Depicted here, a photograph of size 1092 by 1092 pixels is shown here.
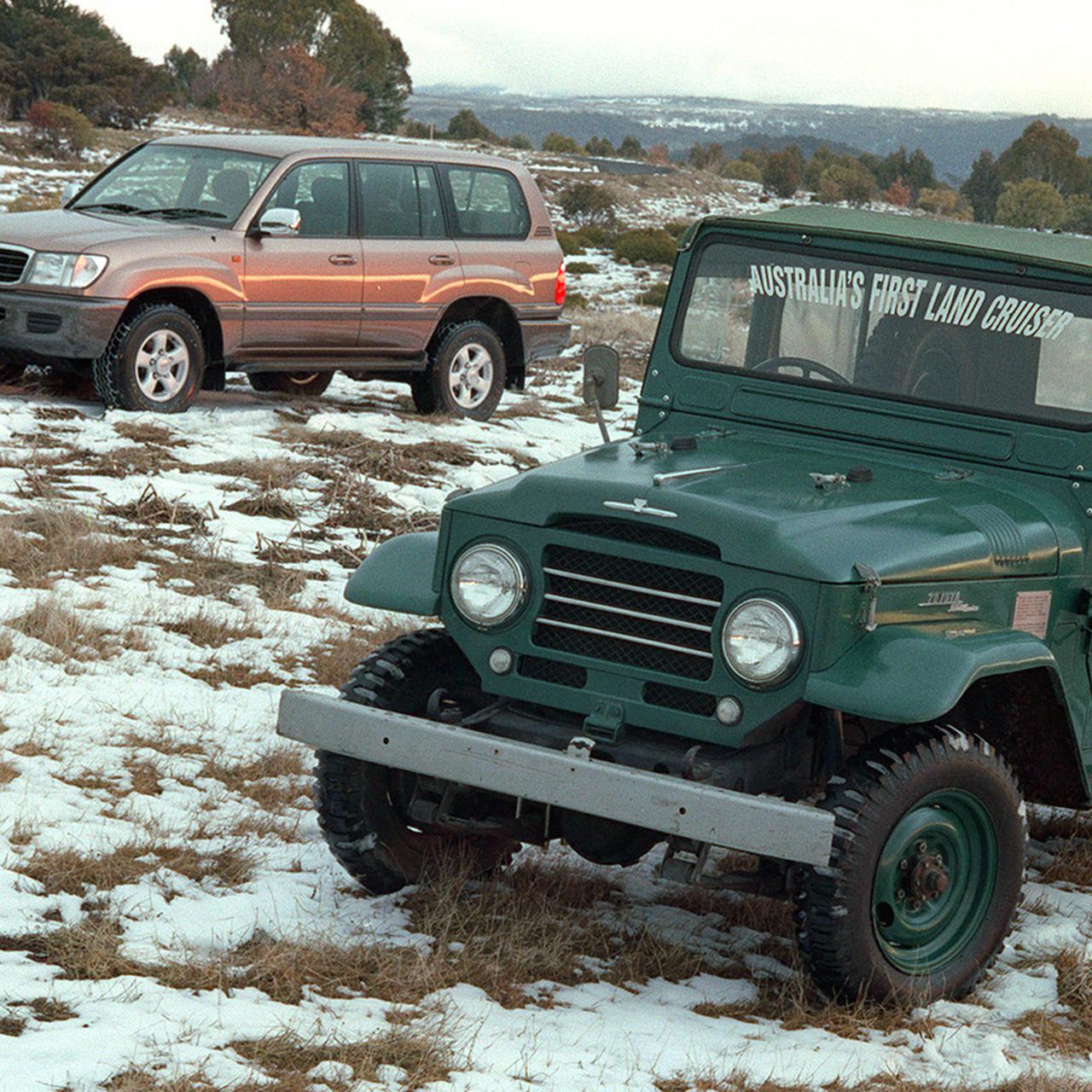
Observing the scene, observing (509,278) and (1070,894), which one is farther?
(509,278)

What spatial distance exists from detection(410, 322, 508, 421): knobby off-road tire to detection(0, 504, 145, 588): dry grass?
4.75m

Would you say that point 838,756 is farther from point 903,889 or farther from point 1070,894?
point 1070,894

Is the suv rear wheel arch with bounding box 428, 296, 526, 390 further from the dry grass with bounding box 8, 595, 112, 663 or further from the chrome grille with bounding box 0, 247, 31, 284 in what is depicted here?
the dry grass with bounding box 8, 595, 112, 663

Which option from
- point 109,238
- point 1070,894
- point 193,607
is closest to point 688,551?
point 1070,894

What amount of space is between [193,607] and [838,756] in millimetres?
4063

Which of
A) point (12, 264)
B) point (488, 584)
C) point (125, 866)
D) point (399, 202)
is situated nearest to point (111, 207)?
point (12, 264)

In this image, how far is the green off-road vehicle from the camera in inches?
179

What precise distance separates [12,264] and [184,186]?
143cm

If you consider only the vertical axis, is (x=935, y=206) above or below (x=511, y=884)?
above

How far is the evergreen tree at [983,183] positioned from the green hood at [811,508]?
76.0 meters

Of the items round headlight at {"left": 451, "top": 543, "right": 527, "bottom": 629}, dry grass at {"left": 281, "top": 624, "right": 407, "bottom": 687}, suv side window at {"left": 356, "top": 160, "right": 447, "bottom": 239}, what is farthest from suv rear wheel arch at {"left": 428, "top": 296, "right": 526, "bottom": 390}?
round headlight at {"left": 451, "top": 543, "right": 527, "bottom": 629}

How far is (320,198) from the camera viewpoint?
1276 centimetres

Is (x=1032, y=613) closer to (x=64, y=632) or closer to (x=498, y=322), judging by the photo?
(x=64, y=632)

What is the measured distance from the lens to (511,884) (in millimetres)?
5551
